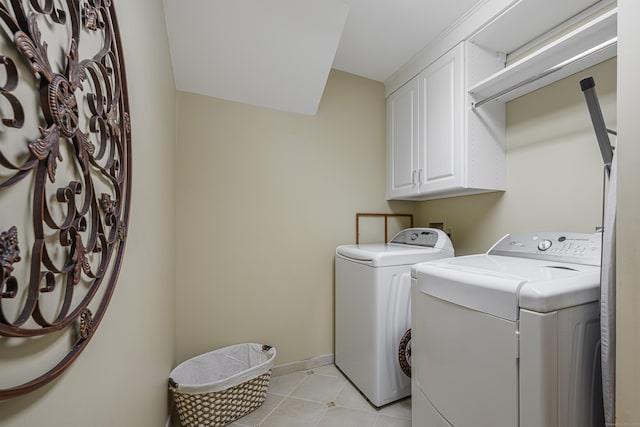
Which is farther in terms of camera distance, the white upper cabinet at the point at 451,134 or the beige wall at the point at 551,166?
the white upper cabinet at the point at 451,134

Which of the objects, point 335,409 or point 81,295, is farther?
point 335,409

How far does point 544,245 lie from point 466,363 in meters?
0.82

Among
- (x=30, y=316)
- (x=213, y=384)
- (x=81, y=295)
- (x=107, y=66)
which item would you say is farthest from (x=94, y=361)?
(x=213, y=384)

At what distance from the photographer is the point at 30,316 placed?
0.35m

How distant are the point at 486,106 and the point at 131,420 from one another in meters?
2.34

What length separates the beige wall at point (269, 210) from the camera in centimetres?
183

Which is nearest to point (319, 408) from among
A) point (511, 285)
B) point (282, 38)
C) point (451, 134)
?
point (511, 285)

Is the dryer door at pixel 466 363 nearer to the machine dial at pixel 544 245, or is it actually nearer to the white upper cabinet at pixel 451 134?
the machine dial at pixel 544 245

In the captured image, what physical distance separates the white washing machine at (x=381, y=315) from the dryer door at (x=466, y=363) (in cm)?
36

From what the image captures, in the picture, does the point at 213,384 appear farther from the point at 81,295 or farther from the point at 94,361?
the point at 81,295

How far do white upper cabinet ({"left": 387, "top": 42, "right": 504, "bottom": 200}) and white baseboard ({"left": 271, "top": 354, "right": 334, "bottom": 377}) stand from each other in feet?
5.00

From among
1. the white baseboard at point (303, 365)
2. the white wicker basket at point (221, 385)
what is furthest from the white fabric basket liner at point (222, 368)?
the white baseboard at point (303, 365)

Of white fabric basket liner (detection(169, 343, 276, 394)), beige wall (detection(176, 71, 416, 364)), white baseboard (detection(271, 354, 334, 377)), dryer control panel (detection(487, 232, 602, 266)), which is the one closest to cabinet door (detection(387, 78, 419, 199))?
beige wall (detection(176, 71, 416, 364))

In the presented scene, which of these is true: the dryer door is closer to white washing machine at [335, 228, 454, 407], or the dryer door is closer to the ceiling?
white washing machine at [335, 228, 454, 407]
